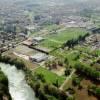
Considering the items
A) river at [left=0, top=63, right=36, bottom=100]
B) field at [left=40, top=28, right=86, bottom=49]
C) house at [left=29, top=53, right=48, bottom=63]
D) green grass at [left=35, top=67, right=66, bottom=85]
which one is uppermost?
field at [left=40, top=28, right=86, bottom=49]

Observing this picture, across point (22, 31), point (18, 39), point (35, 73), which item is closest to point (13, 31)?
point (22, 31)

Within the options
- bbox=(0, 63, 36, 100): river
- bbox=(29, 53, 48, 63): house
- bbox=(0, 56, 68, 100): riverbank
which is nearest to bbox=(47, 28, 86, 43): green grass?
bbox=(29, 53, 48, 63): house

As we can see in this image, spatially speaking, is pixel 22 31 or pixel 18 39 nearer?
pixel 18 39

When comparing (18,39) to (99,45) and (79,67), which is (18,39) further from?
(79,67)

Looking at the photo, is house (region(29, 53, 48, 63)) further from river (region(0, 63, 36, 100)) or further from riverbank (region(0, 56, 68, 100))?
riverbank (region(0, 56, 68, 100))

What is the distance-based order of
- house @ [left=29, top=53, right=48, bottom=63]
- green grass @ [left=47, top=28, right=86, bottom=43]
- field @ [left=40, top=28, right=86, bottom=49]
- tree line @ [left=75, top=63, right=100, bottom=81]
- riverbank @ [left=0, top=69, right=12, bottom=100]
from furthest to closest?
green grass @ [left=47, top=28, right=86, bottom=43] < field @ [left=40, top=28, right=86, bottom=49] < house @ [left=29, top=53, right=48, bottom=63] < tree line @ [left=75, top=63, right=100, bottom=81] < riverbank @ [left=0, top=69, right=12, bottom=100]

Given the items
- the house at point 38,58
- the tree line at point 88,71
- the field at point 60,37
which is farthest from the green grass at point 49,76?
the field at point 60,37

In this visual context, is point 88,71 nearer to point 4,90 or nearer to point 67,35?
point 4,90

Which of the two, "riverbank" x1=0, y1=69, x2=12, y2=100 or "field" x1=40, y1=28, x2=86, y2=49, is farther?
"field" x1=40, y1=28, x2=86, y2=49
